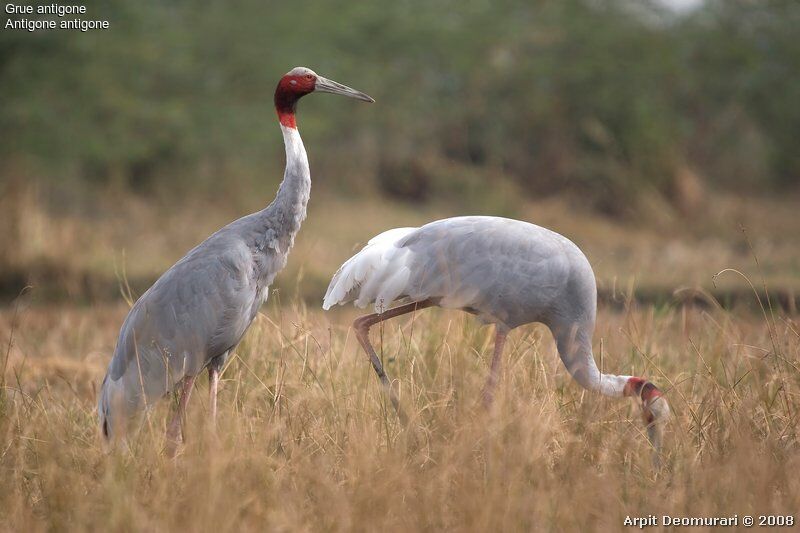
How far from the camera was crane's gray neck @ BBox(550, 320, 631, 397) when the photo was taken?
166 inches

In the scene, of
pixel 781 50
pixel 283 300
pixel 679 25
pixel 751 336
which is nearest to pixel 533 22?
pixel 679 25

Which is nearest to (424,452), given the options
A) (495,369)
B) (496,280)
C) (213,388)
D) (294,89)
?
(495,369)

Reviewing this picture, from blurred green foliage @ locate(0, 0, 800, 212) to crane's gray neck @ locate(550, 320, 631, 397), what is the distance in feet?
25.4

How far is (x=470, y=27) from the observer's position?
15.6 meters

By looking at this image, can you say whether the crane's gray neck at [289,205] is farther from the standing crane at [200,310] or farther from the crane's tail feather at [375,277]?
the crane's tail feather at [375,277]

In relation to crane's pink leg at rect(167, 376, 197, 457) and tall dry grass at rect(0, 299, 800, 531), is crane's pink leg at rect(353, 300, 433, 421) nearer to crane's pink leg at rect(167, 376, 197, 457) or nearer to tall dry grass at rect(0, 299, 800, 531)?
tall dry grass at rect(0, 299, 800, 531)

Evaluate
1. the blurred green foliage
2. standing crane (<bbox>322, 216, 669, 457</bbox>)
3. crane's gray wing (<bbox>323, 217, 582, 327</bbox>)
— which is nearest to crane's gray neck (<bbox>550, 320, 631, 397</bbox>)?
standing crane (<bbox>322, 216, 669, 457</bbox>)

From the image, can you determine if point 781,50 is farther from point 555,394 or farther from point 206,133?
point 555,394

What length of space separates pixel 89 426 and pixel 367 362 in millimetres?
1185

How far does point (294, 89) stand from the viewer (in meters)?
4.65

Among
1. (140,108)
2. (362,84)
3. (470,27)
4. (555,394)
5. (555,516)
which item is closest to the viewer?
(555,516)

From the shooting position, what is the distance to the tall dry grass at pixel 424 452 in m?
3.18

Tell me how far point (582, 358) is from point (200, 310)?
1504 millimetres

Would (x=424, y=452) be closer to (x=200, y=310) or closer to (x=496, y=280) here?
(x=496, y=280)
